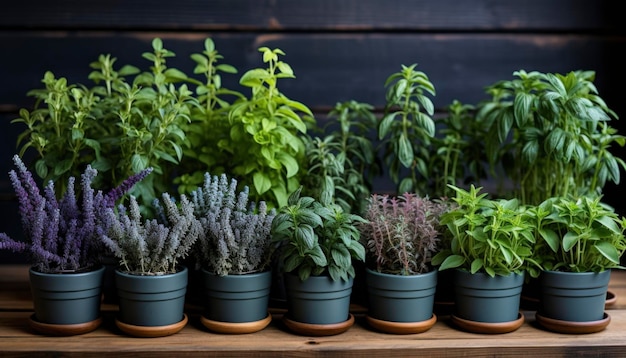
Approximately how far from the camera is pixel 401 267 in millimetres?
1454

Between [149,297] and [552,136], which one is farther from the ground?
[552,136]

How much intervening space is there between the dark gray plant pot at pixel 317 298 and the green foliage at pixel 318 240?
2cm

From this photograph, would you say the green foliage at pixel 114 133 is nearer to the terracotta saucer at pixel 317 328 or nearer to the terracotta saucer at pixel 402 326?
the terracotta saucer at pixel 317 328

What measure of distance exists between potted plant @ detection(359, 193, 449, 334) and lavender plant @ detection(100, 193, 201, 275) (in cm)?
40

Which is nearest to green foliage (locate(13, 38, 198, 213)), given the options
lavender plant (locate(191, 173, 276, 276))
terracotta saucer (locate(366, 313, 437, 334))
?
lavender plant (locate(191, 173, 276, 276))

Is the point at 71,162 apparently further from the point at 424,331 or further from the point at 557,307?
the point at 557,307

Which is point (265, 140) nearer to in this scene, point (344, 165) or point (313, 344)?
point (344, 165)

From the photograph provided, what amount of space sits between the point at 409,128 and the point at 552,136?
0.41m

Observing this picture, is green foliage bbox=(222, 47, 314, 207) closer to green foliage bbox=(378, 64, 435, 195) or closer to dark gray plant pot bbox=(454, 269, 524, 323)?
green foliage bbox=(378, 64, 435, 195)

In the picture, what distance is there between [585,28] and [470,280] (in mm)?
1119

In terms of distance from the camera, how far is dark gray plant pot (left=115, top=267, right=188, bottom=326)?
1354mm

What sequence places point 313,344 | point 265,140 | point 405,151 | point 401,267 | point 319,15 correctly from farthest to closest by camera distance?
point 319,15
point 405,151
point 265,140
point 401,267
point 313,344

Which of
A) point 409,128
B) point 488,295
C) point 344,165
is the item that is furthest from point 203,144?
point 488,295

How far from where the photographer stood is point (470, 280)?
1424 mm
